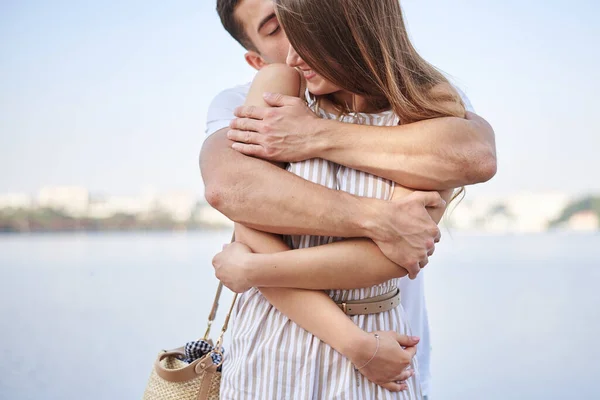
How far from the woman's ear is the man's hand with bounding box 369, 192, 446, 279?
0.92 m

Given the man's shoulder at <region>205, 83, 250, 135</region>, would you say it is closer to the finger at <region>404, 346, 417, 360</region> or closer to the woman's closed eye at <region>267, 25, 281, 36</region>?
the woman's closed eye at <region>267, 25, 281, 36</region>

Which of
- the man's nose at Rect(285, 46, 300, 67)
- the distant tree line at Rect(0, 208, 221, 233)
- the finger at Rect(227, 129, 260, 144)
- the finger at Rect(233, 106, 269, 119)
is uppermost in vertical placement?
the man's nose at Rect(285, 46, 300, 67)

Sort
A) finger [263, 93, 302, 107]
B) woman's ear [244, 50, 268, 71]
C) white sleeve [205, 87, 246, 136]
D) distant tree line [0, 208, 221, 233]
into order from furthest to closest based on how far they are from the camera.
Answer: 1. distant tree line [0, 208, 221, 233]
2. woman's ear [244, 50, 268, 71]
3. white sleeve [205, 87, 246, 136]
4. finger [263, 93, 302, 107]

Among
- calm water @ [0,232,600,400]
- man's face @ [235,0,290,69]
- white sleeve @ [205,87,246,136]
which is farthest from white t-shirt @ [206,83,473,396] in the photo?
calm water @ [0,232,600,400]

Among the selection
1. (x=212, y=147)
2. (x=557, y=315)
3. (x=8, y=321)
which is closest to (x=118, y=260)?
(x=8, y=321)

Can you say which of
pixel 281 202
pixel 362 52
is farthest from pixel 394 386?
pixel 362 52

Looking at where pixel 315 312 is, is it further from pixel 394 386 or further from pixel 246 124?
pixel 246 124

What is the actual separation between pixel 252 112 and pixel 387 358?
0.51 m

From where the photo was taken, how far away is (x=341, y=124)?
1.13 metres

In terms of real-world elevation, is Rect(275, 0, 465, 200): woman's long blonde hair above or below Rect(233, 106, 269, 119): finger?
above

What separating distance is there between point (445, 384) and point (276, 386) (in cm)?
304

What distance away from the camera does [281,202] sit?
105 cm

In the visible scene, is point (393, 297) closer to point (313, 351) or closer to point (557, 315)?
point (313, 351)

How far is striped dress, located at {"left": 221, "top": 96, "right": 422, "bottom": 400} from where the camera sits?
3.53 feet
